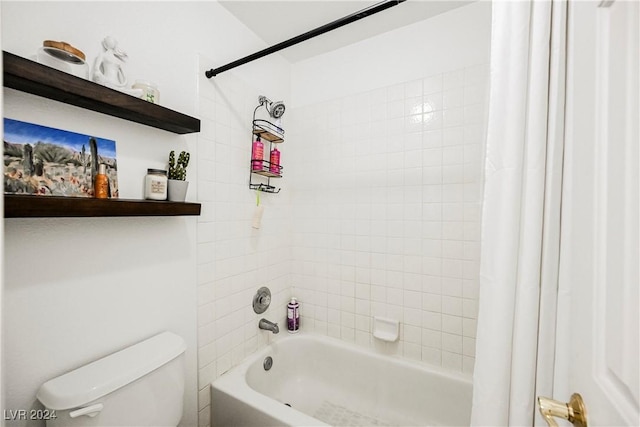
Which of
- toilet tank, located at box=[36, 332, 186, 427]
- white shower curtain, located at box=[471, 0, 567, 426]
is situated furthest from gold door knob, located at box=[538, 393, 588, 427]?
toilet tank, located at box=[36, 332, 186, 427]

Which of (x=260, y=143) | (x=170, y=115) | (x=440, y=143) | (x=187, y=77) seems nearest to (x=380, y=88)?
(x=440, y=143)

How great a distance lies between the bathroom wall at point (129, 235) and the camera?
0.84 meters

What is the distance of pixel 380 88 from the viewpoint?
177 cm

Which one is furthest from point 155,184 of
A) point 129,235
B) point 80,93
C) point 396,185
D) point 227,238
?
point 396,185

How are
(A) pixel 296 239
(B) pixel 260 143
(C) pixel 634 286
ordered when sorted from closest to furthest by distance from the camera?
(C) pixel 634 286
(B) pixel 260 143
(A) pixel 296 239

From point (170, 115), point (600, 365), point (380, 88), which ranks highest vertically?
point (380, 88)

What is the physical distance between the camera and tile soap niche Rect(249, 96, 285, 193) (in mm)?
1691

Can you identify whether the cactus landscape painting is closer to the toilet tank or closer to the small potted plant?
the small potted plant

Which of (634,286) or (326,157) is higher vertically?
(326,157)

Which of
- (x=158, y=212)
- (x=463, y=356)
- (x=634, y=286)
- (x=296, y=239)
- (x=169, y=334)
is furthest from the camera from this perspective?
(x=296, y=239)

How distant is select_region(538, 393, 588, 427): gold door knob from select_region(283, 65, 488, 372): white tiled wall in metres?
1.09

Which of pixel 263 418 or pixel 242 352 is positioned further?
pixel 242 352

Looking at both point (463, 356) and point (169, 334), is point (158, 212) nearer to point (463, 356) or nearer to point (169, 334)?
point (169, 334)

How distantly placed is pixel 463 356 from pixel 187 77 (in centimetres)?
206
